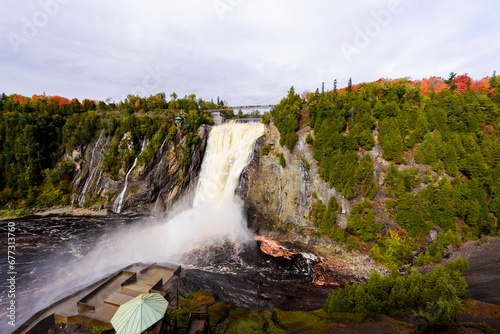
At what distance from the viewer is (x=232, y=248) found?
24.3 metres

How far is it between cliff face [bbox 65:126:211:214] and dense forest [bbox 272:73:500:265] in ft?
76.6

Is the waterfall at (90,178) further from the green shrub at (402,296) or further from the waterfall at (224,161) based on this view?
the green shrub at (402,296)

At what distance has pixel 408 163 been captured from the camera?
23.4 meters

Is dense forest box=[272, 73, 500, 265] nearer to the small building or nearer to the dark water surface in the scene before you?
the dark water surface

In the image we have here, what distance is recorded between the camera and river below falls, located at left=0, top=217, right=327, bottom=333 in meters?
15.8

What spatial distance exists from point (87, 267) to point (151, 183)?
67.5ft

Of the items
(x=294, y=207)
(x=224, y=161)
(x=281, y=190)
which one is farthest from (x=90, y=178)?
(x=294, y=207)

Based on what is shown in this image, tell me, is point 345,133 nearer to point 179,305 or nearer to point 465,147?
point 465,147

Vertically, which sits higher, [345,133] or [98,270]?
[345,133]

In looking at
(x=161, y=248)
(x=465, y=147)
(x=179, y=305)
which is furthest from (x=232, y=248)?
(x=465, y=147)

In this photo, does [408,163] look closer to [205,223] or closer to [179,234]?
[205,223]

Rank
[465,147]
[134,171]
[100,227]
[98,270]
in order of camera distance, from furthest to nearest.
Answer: [134,171]
[100,227]
[465,147]
[98,270]

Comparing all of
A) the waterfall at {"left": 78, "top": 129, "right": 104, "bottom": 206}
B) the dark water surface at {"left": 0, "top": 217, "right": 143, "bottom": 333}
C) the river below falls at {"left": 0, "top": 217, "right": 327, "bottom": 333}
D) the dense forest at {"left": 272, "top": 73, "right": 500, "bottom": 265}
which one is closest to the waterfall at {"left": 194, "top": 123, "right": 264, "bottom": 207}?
the dense forest at {"left": 272, "top": 73, "right": 500, "bottom": 265}

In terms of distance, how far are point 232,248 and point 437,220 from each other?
21405mm
